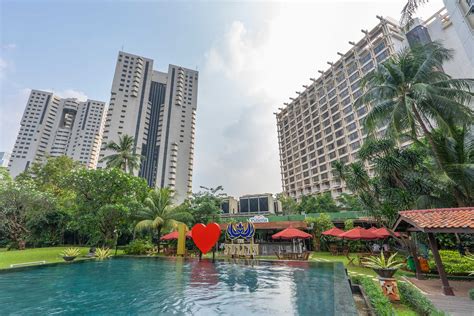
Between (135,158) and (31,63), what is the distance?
19206 mm

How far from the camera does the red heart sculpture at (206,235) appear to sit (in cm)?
1595

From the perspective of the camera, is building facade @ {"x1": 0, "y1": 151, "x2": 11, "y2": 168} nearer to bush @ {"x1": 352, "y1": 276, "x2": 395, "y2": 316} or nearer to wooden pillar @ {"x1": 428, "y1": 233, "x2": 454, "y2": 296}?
bush @ {"x1": 352, "y1": 276, "x2": 395, "y2": 316}

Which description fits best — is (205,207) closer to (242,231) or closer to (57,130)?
(242,231)

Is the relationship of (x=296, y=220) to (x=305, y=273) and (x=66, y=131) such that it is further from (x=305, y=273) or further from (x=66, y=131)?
(x=66, y=131)

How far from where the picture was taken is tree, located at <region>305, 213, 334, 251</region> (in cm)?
2202

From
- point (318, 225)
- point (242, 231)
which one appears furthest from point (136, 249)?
point (318, 225)

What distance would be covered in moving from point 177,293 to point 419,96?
15470 millimetres

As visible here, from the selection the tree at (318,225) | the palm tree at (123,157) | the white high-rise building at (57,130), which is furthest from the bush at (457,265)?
the white high-rise building at (57,130)

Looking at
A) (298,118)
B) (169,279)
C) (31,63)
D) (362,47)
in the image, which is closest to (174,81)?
(298,118)

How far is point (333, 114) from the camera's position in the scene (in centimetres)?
6069

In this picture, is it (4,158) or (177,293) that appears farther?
(4,158)

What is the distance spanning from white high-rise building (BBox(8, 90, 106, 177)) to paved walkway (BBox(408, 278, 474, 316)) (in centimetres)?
10925

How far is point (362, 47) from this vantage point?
5444 cm

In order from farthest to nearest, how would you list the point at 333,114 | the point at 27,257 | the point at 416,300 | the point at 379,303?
the point at 333,114 → the point at 27,257 → the point at 416,300 → the point at 379,303
